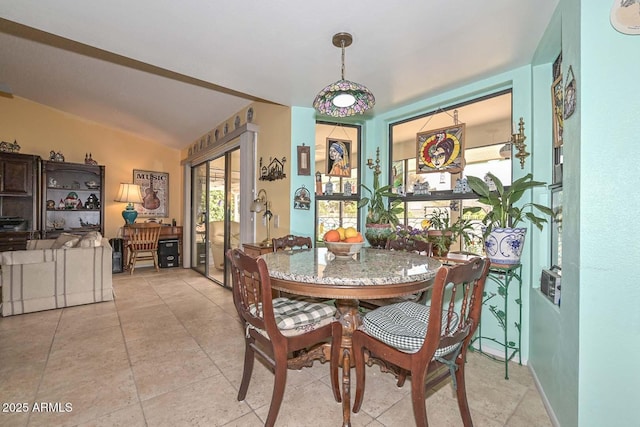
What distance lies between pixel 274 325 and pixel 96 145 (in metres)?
6.02

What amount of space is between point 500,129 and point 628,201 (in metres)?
1.56

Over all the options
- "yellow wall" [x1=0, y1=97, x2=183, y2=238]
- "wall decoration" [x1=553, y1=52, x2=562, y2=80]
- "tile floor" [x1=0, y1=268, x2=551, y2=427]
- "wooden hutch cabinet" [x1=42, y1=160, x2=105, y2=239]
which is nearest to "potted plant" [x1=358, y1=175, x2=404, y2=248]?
"tile floor" [x1=0, y1=268, x2=551, y2=427]

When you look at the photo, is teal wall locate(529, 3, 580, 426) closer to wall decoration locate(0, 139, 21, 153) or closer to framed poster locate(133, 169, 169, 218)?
framed poster locate(133, 169, 169, 218)

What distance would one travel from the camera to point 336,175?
11.3 ft

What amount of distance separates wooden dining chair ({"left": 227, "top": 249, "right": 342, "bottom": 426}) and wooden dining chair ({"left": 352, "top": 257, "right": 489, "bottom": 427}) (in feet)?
0.68

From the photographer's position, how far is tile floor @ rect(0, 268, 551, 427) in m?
1.58

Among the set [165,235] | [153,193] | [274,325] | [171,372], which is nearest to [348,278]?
[274,325]

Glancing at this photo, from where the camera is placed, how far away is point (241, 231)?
12.1ft

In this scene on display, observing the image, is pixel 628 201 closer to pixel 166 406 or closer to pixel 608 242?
pixel 608 242

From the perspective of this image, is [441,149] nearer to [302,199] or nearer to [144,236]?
[302,199]

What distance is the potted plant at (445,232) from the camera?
244cm

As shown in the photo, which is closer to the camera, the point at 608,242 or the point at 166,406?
the point at 608,242

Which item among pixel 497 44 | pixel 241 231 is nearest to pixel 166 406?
pixel 241 231

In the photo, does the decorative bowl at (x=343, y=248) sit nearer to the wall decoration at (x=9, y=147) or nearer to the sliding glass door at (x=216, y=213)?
the sliding glass door at (x=216, y=213)
